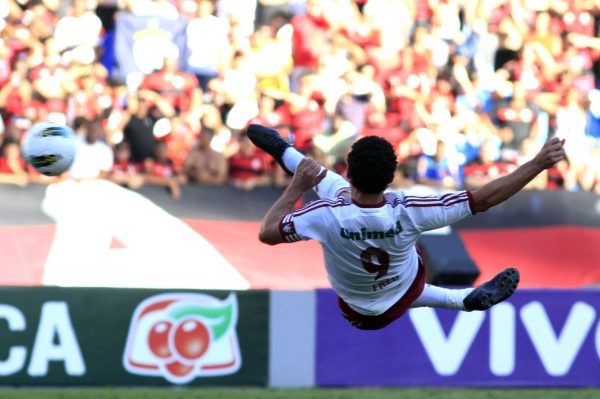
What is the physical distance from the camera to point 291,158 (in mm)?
8539

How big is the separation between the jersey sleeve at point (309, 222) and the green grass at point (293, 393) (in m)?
4.30

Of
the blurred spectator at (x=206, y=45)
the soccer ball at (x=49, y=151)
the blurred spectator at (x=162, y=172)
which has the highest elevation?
the blurred spectator at (x=206, y=45)

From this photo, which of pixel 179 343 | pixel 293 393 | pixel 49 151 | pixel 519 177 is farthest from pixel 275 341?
pixel 519 177

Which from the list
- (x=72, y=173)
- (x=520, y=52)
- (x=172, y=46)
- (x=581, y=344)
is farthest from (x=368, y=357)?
(x=520, y=52)

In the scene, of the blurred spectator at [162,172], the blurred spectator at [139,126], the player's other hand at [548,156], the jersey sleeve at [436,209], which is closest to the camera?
the player's other hand at [548,156]

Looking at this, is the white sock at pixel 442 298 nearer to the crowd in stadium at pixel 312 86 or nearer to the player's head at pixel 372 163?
the player's head at pixel 372 163

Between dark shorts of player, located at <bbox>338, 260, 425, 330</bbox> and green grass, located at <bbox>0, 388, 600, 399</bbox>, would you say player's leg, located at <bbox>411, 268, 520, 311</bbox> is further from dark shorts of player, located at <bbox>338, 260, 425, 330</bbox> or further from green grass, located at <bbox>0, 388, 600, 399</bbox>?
green grass, located at <bbox>0, 388, 600, 399</bbox>

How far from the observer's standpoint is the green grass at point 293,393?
11914mm

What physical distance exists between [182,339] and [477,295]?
4488 mm

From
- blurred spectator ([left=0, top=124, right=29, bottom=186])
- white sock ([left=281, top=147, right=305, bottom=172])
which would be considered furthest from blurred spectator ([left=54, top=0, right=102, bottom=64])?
white sock ([left=281, top=147, right=305, bottom=172])

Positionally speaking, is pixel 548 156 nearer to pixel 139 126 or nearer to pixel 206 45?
pixel 139 126

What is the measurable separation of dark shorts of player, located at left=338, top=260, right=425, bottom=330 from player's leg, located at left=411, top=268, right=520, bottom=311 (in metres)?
0.31

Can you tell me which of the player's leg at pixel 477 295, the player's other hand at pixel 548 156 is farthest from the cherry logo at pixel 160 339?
the player's other hand at pixel 548 156

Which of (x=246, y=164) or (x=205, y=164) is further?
(x=246, y=164)
